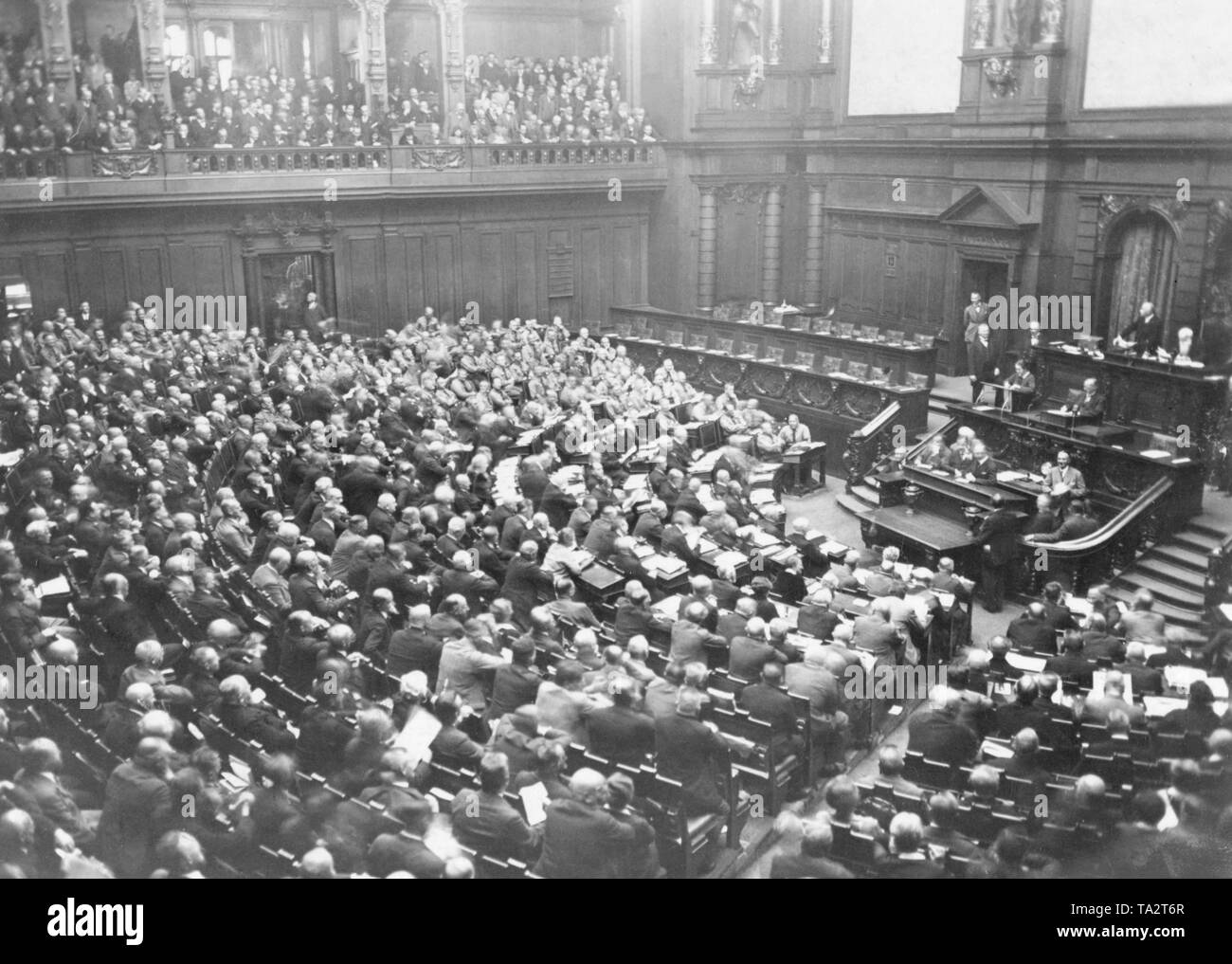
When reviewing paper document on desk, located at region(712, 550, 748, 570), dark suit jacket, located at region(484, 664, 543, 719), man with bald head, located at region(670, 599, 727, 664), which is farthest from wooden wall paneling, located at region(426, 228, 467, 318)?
dark suit jacket, located at region(484, 664, 543, 719)

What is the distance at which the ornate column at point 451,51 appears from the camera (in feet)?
83.5

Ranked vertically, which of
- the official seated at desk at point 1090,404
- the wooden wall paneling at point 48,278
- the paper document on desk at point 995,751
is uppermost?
the wooden wall paneling at point 48,278

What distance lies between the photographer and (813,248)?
2598 cm

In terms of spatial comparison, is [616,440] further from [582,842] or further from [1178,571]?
[582,842]

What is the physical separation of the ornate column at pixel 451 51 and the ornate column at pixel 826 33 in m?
7.95

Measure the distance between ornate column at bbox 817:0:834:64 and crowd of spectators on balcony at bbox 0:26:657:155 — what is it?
14.4 feet

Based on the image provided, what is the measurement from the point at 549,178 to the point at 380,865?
69.6 ft

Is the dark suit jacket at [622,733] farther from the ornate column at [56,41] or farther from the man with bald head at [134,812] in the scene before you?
the ornate column at [56,41]

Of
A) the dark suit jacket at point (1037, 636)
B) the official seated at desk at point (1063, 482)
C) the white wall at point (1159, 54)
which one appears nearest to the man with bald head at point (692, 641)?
the dark suit jacket at point (1037, 636)

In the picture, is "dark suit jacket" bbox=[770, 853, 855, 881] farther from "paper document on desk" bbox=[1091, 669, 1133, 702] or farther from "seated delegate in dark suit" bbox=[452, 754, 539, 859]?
"paper document on desk" bbox=[1091, 669, 1133, 702]

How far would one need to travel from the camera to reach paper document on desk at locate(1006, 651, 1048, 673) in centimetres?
1002

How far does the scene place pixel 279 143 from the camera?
922 inches
